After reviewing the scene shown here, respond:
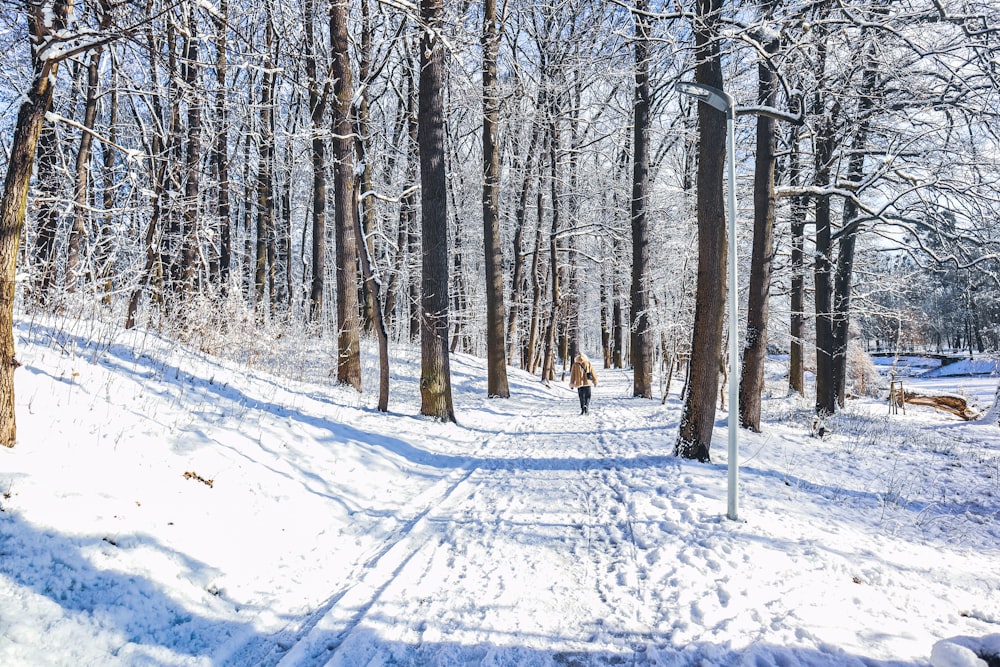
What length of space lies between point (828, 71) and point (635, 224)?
699cm

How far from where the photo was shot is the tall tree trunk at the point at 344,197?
33.4 feet

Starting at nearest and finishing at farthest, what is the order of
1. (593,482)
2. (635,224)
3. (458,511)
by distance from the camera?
(458,511) < (593,482) < (635,224)

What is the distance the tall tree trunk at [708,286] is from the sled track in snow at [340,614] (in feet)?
13.0

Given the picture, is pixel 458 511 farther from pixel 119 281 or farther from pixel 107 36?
pixel 119 281

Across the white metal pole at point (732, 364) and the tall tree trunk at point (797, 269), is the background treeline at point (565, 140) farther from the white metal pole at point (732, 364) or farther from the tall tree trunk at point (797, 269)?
the white metal pole at point (732, 364)

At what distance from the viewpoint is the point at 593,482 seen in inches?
260

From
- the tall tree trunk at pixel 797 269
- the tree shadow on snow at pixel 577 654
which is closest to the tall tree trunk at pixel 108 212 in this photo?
the tree shadow on snow at pixel 577 654

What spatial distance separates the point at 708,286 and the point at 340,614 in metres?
6.03

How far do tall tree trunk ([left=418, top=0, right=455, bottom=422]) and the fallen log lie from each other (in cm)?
1698

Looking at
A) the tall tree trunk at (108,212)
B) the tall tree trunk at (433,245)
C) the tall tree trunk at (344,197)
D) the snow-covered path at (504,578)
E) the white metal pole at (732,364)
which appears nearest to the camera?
the snow-covered path at (504,578)

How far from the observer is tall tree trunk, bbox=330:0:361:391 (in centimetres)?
1020

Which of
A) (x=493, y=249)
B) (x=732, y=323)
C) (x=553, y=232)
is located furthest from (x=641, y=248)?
(x=732, y=323)

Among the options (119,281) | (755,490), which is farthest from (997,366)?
(119,281)

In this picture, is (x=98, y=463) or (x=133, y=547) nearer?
(x=133, y=547)
